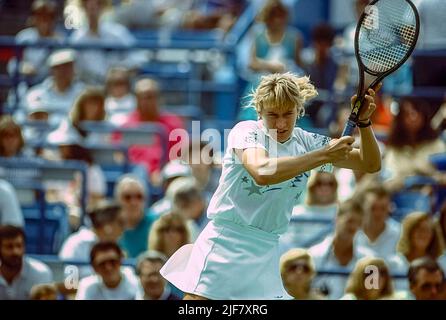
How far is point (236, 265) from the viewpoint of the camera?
6051 millimetres

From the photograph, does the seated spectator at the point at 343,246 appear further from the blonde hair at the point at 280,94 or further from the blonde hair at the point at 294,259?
the blonde hair at the point at 280,94

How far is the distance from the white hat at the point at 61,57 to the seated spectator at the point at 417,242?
10.4ft

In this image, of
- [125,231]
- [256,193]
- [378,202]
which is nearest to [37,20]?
[125,231]

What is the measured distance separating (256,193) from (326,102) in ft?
14.2

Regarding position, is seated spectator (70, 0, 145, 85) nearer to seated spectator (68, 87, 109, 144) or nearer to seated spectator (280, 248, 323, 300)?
seated spectator (68, 87, 109, 144)

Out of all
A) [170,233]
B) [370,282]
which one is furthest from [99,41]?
[370,282]

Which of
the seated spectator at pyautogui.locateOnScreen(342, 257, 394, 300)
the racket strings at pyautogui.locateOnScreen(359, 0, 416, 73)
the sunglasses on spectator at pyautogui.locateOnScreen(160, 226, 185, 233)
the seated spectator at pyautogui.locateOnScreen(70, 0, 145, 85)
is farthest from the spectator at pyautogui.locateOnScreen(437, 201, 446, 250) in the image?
the seated spectator at pyautogui.locateOnScreen(70, 0, 145, 85)

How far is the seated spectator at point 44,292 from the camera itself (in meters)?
7.89

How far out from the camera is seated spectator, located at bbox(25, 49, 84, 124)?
1051 cm

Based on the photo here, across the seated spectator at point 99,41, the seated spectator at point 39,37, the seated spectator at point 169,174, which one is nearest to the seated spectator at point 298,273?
the seated spectator at point 169,174

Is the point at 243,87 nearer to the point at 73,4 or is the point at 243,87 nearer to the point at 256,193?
the point at 73,4

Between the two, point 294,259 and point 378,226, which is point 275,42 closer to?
point 378,226

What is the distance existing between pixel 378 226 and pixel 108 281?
1698 mm

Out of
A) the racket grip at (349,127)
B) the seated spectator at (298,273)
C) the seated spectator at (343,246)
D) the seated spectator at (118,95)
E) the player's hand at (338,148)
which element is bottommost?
the seated spectator at (298,273)
